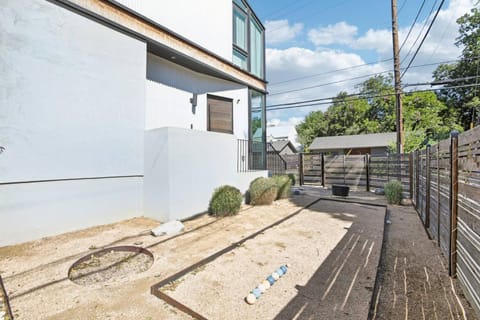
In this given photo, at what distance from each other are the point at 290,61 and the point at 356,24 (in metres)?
6.56

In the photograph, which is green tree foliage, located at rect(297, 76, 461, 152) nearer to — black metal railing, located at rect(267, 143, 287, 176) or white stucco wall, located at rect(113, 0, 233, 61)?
black metal railing, located at rect(267, 143, 287, 176)

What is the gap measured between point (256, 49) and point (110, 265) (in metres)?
8.48

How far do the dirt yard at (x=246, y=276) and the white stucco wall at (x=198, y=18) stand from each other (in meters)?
4.86

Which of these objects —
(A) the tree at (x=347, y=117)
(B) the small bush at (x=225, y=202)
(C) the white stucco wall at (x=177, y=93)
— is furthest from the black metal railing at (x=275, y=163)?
(A) the tree at (x=347, y=117)

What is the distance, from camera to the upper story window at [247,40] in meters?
7.80

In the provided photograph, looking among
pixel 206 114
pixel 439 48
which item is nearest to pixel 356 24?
pixel 439 48

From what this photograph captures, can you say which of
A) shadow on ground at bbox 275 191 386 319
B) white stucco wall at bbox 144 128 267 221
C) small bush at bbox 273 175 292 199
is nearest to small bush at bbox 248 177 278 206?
small bush at bbox 273 175 292 199

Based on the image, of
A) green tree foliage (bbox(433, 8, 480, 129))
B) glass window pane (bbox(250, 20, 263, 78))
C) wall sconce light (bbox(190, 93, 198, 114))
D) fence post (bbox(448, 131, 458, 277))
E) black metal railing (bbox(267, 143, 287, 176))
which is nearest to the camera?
fence post (bbox(448, 131, 458, 277))

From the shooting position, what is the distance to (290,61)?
660 inches

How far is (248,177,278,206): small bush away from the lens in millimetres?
6241

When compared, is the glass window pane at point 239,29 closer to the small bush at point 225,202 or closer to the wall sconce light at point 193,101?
the wall sconce light at point 193,101

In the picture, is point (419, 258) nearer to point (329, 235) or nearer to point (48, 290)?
point (329, 235)

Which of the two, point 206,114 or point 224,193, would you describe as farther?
point 206,114

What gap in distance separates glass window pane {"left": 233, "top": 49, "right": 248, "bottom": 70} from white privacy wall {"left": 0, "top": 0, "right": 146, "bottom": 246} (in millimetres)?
3665
